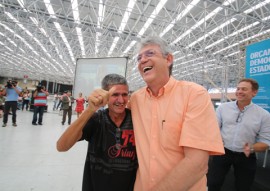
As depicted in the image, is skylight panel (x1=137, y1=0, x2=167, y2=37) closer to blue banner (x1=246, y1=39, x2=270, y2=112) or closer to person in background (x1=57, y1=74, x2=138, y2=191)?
blue banner (x1=246, y1=39, x2=270, y2=112)

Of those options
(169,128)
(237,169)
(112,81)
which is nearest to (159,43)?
(112,81)

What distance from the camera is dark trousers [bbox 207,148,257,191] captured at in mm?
1942

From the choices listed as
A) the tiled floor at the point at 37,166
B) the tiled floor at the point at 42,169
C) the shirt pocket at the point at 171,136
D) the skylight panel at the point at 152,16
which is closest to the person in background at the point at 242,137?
the tiled floor at the point at 42,169

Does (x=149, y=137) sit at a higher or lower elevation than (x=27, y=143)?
higher

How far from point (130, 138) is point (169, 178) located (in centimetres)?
36

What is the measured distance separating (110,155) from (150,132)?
30 centimetres

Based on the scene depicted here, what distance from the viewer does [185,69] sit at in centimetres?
2141

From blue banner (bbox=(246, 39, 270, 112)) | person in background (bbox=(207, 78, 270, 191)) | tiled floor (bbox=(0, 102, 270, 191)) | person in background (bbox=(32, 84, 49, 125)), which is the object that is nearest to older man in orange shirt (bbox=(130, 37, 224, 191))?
person in background (bbox=(207, 78, 270, 191))

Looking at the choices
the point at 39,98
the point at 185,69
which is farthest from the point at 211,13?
the point at 185,69

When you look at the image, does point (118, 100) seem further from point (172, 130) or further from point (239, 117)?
point (239, 117)

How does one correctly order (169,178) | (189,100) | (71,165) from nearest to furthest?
(169,178)
(189,100)
(71,165)

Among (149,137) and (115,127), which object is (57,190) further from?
(149,137)

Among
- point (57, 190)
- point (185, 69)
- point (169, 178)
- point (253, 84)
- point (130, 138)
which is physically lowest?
point (57, 190)

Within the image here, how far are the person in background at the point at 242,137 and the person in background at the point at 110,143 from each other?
47.4 inches
